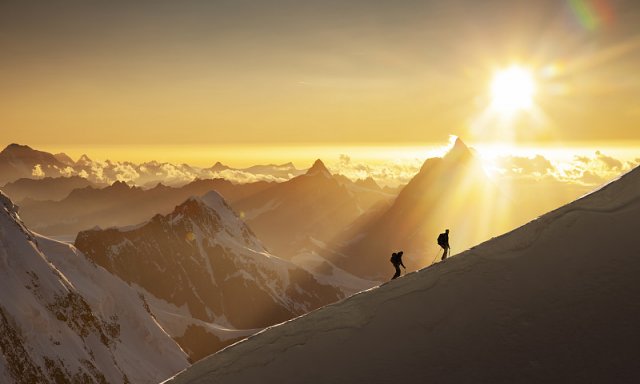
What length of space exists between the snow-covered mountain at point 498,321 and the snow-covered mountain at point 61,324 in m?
102

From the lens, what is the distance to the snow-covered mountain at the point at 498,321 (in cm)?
902

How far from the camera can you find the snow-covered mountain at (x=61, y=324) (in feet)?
335

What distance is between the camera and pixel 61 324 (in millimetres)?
115375

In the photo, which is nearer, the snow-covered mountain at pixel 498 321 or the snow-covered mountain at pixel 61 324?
the snow-covered mountain at pixel 498 321

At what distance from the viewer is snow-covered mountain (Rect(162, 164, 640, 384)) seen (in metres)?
9.02

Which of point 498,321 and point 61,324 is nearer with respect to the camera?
point 498,321

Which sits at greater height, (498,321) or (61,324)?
(61,324)

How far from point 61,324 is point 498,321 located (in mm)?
125844

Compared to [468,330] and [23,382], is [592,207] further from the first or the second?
[23,382]

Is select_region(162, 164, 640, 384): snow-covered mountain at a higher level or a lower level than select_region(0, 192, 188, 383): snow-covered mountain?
lower

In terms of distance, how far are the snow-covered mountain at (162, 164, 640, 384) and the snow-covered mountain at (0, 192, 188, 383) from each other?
10202cm

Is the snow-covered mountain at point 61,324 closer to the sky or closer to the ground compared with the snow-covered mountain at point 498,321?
closer to the sky

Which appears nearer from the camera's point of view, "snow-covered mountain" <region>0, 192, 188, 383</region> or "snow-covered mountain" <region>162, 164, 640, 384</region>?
"snow-covered mountain" <region>162, 164, 640, 384</region>

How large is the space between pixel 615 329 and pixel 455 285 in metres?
3.44
